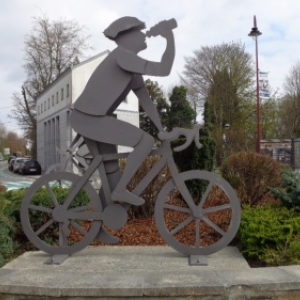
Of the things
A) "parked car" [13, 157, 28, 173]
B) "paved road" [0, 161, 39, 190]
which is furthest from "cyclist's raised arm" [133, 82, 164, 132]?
"parked car" [13, 157, 28, 173]

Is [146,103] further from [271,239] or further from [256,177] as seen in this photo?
[256,177]

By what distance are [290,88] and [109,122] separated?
42.5 m

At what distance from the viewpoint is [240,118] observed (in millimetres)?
36281

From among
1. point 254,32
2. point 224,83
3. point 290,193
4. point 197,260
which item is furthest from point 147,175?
point 224,83

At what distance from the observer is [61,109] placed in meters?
35.8

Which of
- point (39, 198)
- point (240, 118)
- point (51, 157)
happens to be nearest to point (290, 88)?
point (240, 118)

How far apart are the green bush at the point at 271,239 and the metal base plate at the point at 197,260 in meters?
0.60

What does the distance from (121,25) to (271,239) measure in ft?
10.1

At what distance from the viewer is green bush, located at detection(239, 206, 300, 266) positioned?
468 cm

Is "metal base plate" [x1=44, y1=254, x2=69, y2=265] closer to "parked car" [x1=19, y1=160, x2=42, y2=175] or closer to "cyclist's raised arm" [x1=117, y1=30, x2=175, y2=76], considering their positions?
"cyclist's raised arm" [x1=117, y1=30, x2=175, y2=76]

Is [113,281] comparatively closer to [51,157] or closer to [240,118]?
[240,118]

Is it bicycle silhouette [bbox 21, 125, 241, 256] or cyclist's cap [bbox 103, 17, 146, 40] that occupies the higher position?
cyclist's cap [bbox 103, 17, 146, 40]

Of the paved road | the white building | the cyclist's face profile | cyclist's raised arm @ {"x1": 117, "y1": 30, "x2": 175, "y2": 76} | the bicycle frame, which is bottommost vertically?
the paved road

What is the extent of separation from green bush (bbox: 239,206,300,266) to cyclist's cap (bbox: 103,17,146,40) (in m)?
2.81
